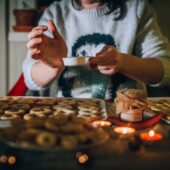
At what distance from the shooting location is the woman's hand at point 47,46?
0.99 meters

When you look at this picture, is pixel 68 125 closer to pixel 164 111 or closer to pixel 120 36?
pixel 164 111

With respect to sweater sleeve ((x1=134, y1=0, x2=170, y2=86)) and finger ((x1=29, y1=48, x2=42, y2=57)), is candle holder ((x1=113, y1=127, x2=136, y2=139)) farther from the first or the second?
sweater sleeve ((x1=134, y1=0, x2=170, y2=86))

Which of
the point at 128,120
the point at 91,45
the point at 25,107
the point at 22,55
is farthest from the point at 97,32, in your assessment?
the point at 22,55

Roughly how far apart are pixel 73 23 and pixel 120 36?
182 mm

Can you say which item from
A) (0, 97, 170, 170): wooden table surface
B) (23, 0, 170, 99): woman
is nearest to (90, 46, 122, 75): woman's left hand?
(23, 0, 170, 99): woman

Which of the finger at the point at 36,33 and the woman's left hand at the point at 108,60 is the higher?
the finger at the point at 36,33

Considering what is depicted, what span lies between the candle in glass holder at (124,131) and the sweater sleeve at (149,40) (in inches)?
21.7

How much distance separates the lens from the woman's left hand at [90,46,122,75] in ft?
3.13

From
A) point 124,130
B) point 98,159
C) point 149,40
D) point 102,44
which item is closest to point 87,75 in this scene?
point 102,44

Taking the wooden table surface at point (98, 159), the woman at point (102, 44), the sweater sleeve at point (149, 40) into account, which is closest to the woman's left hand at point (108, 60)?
the woman at point (102, 44)

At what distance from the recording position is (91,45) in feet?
4.18

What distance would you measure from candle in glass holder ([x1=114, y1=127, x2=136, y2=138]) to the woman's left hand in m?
0.26

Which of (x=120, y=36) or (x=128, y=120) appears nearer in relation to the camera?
(x=128, y=120)

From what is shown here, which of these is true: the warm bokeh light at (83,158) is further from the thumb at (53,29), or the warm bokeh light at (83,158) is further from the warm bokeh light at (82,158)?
the thumb at (53,29)
